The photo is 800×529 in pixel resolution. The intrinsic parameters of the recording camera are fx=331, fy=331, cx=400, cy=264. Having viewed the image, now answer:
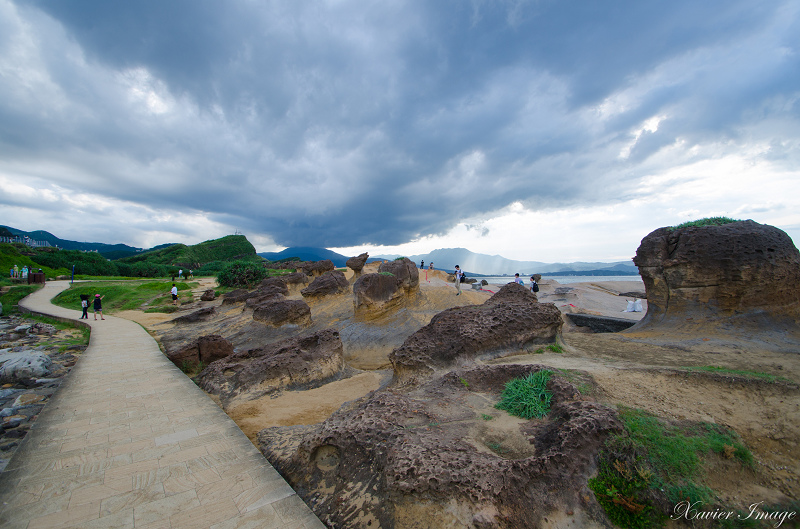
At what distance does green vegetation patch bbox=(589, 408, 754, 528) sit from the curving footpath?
2476 mm

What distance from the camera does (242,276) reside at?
1185 inches

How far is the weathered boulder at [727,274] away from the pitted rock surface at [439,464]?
792 cm

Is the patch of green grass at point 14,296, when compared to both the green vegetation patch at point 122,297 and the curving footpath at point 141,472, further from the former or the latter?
the curving footpath at point 141,472

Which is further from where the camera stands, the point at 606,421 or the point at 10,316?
the point at 10,316

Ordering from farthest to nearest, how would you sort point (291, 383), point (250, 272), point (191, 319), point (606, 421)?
point (250, 272) → point (191, 319) → point (291, 383) → point (606, 421)

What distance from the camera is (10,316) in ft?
62.6

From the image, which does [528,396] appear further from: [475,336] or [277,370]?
[277,370]

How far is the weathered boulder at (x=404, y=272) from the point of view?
53.7ft

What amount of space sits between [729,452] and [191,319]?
20.8m

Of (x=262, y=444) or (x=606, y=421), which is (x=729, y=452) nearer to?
(x=606, y=421)

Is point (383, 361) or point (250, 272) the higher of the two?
point (250, 272)

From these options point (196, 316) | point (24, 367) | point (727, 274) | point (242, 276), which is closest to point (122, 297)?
point (242, 276)

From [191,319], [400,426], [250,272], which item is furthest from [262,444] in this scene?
[250,272]

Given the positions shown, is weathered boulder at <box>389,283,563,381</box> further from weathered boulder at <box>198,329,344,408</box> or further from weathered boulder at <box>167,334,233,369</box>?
weathered boulder at <box>167,334,233,369</box>
